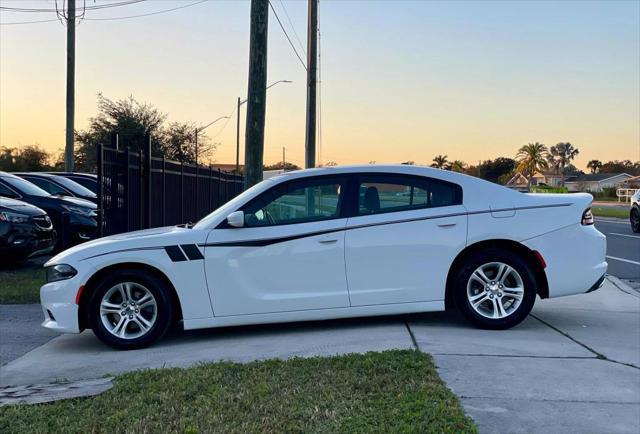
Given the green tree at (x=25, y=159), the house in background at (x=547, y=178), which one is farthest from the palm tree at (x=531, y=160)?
the green tree at (x=25, y=159)

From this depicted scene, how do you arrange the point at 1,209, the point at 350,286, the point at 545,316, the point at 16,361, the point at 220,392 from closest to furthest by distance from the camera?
the point at 220,392
the point at 16,361
the point at 350,286
the point at 545,316
the point at 1,209

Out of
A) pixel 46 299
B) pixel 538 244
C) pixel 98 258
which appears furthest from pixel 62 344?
pixel 538 244

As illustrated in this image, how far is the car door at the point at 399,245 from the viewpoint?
5891mm

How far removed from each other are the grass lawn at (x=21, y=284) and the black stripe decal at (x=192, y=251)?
3584mm

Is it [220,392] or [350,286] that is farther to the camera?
[350,286]

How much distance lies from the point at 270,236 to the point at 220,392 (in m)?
1.97

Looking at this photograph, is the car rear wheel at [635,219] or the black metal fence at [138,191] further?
the car rear wheel at [635,219]

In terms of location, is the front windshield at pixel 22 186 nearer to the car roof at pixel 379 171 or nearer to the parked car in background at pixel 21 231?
the parked car in background at pixel 21 231

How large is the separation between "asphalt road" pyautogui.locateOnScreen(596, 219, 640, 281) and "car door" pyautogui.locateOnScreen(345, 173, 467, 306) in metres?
6.15

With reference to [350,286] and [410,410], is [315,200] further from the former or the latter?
[410,410]

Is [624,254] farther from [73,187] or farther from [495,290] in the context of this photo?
[73,187]

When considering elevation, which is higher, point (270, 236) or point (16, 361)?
point (270, 236)

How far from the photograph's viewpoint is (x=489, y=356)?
16.5 ft

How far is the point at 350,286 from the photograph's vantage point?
19.3ft
